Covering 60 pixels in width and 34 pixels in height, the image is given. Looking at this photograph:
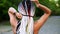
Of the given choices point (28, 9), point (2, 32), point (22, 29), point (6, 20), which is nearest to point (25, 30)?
point (22, 29)

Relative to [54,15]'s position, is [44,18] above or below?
above

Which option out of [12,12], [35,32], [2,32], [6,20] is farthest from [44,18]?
[6,20]

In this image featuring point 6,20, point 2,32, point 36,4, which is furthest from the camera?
point 6,20

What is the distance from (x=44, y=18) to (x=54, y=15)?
6044mm

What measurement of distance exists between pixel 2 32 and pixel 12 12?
4.17 metres

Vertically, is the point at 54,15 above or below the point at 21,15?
below

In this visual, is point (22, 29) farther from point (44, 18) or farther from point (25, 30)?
point (44, 18)

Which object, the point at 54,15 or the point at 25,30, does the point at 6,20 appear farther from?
the point at 25,30

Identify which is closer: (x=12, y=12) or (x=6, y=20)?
(x=12, y=12)

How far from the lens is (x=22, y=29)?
1.52 m

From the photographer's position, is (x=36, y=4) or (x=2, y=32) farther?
(x=2, y=32)

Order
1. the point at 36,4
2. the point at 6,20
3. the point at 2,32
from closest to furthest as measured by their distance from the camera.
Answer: the point at 36,4, the point at 2,32, the point at 6,20

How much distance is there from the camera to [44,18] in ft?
5.16

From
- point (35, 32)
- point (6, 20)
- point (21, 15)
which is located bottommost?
point (6, 20)
